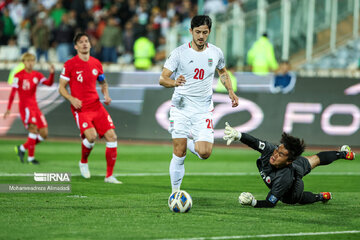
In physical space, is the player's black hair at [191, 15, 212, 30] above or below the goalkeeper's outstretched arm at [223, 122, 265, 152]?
above

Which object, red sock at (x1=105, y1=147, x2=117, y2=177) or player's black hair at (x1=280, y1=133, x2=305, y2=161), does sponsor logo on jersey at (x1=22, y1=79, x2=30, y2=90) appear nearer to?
red sock at (x1=105, y1=147, x2=117, y2=177)

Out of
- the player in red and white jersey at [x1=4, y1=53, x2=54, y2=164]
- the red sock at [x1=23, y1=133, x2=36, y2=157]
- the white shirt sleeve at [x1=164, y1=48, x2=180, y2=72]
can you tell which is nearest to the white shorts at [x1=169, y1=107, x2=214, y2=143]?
the white shirt sleeve at [x1=164, y1=48, x2=180, y2=72]

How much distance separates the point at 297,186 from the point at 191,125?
1.67 meters

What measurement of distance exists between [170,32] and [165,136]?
502 cm

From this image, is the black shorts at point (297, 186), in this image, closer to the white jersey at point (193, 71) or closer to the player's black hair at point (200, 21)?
the white jersey at point (193, 71)

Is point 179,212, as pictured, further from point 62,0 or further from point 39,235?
point 62,0

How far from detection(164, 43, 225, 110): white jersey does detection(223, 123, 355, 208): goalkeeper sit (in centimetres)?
81

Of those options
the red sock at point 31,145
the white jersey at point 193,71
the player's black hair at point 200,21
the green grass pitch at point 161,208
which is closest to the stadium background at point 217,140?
the green grass pitch at point 161,208

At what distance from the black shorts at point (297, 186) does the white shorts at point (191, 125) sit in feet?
4.00

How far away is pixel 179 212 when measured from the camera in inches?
348

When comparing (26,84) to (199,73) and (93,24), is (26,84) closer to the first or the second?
(199,73)

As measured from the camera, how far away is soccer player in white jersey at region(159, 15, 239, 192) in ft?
31.8

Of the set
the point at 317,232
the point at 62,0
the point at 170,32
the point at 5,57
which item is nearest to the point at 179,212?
the point at 317,232

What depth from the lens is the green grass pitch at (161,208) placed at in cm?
758
